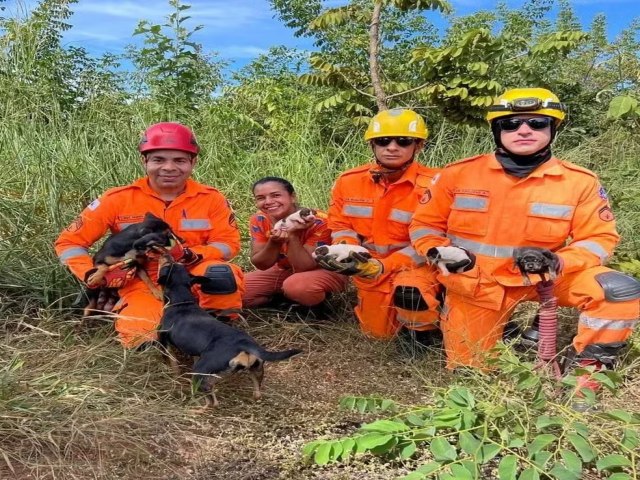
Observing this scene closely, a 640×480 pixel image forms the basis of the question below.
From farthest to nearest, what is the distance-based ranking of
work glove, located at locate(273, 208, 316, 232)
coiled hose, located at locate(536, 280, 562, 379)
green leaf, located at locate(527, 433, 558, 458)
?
work glove, located at locate(273, 208, 316, 232) → coiled hose, located at locate(536, 280, 562, 379) → green leaf, located at locate(527, 433, 558, 458)

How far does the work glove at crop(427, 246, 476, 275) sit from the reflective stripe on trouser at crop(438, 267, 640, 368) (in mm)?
93

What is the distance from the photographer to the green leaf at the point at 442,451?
1833 mm

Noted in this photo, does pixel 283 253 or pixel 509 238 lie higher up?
pixel 509 238

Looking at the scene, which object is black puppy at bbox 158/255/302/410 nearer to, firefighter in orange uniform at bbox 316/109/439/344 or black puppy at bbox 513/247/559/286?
firefighter in orange uniform at bbox 316/109/439/344

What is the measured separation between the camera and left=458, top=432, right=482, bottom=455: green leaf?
190 centimetres

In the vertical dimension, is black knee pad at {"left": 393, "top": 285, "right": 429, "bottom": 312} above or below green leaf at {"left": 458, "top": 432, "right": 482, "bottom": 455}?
above

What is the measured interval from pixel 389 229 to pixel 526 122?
110 cm

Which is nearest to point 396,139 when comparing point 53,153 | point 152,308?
point 152,308

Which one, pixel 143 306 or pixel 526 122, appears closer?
pixel 526 122

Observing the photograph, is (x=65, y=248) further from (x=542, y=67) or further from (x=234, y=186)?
(x=542, y=67)

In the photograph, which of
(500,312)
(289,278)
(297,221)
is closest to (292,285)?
(289,278)

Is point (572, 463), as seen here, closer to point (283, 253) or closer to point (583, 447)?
point (583, 447)

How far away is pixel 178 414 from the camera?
8.54 feet

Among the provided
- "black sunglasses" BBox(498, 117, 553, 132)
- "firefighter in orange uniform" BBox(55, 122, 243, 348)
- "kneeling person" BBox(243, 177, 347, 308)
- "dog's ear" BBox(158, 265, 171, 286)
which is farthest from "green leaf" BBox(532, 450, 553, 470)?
"kneeling person" BBox(243, 177, 347, 308)
